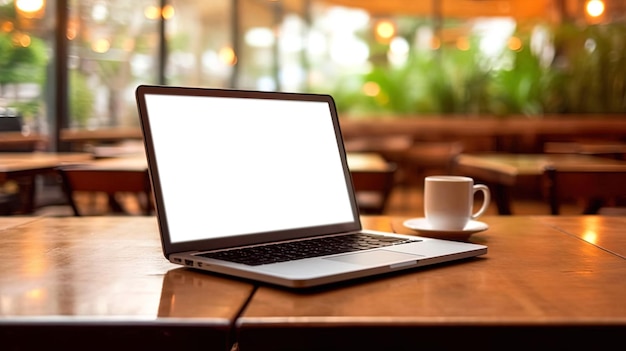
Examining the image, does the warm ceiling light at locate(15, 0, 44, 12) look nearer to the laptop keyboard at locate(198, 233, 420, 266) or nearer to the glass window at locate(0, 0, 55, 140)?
the glass window at locate(0, 0, 55, 140)

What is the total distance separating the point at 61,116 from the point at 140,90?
4.76m

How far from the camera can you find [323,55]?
10797 millimetres

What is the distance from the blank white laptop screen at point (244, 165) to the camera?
38.5 inches

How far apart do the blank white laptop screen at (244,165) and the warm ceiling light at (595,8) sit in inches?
363

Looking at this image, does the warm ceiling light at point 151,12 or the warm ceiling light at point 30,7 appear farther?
the warm ceiling light at point 151,12

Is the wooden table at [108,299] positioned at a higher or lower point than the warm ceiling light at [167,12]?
lower

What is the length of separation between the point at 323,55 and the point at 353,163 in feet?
24.8

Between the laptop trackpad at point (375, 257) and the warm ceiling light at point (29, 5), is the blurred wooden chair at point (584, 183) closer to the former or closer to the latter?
the laptop trackpad at point (375, 257)

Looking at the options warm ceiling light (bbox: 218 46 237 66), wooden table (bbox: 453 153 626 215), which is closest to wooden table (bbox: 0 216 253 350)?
wooden table (bbox: 453 153 626 215)

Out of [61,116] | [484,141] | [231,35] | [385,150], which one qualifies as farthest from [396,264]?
[231,35]

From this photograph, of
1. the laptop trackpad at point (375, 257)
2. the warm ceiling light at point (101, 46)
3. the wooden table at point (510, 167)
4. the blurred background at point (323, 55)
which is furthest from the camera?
the warm ceiling light at point (101, 46)

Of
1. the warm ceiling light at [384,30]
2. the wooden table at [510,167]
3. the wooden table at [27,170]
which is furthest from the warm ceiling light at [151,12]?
the warm ceiling light at [384,30]

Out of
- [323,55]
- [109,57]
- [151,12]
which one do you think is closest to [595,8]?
[323,55]

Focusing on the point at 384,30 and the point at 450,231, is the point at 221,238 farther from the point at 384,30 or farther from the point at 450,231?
the point at 384,30
